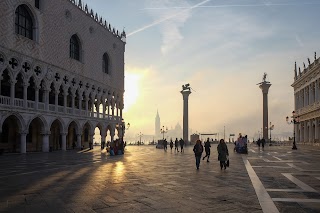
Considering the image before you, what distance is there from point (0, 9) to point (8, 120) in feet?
→ 38.3

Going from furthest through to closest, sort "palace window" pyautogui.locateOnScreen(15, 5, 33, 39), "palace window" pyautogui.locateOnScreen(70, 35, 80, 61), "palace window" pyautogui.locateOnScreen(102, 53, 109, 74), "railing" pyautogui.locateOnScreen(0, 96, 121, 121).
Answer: "palace window" pyautogui.locateOnScreen(102, 53, 109, 74), "palace window" pyautogui.locateOnScreen(70, 35, 80, 61), "palace window" pyautogui.locateOnScreen(15, 5, 33, 39), "railing" pyautogui.locateOnScreen(0, 96, 121, 121)

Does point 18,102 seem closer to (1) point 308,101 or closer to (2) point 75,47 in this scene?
(2) point 75,47

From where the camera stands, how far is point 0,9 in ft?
98.6

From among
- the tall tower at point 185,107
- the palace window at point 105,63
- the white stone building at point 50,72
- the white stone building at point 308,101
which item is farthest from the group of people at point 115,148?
the tall tower at point 185,107

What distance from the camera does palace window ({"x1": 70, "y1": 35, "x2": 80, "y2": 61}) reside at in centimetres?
4359

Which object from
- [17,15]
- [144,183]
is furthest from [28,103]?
[144,183]

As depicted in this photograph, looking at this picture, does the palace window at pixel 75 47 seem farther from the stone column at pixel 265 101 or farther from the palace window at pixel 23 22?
the stone column at pixel 265 101

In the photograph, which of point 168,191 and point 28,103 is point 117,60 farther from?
point 168,191

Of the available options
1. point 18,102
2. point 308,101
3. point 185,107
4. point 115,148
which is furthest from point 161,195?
point 185,107

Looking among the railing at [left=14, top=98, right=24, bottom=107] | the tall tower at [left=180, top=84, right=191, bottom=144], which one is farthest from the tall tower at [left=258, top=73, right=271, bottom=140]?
the railing at [left=14, top=98, right=24, bottom=107]

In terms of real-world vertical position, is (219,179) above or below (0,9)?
below

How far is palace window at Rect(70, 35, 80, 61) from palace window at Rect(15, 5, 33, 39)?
8596 mm

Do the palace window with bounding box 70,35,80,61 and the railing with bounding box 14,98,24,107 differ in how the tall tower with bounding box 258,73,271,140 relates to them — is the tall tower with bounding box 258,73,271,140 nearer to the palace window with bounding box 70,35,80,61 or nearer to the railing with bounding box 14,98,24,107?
the palace window with bounding box 70,35,80,61

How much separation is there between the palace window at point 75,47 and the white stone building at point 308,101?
3413 cm
